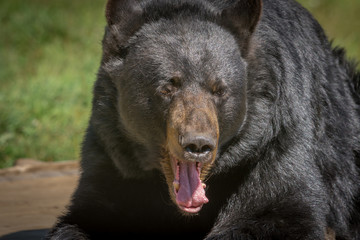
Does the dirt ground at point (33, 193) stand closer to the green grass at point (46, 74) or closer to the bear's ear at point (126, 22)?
the green grass at point (46, 74)

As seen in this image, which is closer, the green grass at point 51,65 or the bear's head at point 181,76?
the bear's head at point 181,76

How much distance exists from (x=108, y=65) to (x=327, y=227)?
74.8 inches

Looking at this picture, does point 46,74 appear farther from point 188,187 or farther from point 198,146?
point 198,146

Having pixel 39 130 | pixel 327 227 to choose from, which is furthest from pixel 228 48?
pixel 39 130

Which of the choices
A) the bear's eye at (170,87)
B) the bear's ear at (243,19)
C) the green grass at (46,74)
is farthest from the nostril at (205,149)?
the green grass at (46,74)

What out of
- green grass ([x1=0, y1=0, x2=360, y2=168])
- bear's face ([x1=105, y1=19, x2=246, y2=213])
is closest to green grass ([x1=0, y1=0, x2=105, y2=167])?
green grass ([x1=0, y1=0, x2=360, y2=168])

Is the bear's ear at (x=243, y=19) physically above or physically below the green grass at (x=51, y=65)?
above

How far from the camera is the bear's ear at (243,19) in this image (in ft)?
15.3

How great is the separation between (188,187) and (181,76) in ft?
2.18

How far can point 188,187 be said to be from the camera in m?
4.33

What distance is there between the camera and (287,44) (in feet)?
16.3

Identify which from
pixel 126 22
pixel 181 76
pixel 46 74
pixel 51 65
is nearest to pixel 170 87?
pixel 181 76

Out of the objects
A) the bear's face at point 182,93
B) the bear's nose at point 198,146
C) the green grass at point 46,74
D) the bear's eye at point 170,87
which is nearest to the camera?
the bear's nose at point 198,146

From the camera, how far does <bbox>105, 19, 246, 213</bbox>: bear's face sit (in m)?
4.26
